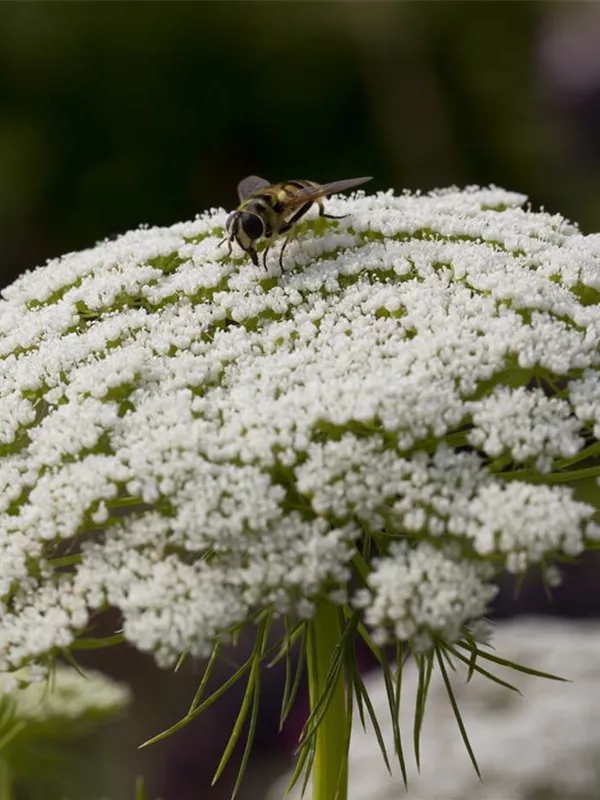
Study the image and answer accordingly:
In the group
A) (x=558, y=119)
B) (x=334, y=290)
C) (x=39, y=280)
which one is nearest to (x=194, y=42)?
(x=558, y=119)

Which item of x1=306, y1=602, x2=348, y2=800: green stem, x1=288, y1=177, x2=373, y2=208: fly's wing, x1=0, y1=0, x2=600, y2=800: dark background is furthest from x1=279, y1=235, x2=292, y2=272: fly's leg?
x1=0, y1=0, x2=600, y2=800: dark background

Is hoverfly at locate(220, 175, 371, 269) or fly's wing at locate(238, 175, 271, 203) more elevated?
fly's wing at locate(238, 175, 271, 203)

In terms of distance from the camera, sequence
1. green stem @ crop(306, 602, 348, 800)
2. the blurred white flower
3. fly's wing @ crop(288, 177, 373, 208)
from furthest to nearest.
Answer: fly's wing @ crop(288, 177, 373, 208) < the blurred white flower < green stem @ crop(306, 602, 348, 800)

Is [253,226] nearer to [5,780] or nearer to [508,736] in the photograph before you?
[5,780]

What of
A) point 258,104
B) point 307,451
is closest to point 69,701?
point 307,451

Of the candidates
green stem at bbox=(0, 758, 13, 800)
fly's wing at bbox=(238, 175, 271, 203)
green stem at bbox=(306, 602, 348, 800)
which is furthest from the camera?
fly's wing at bbox=(238, 175, 271, 203)

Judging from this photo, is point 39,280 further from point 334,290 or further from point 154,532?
point 154,532

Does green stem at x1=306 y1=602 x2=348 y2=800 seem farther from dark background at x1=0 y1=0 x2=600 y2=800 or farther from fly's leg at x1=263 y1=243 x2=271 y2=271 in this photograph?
dark background at x1=0 y1=0 x2=600 y2=800

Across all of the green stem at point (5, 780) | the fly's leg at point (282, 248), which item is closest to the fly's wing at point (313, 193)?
the fly's leg at point (282, 248)
